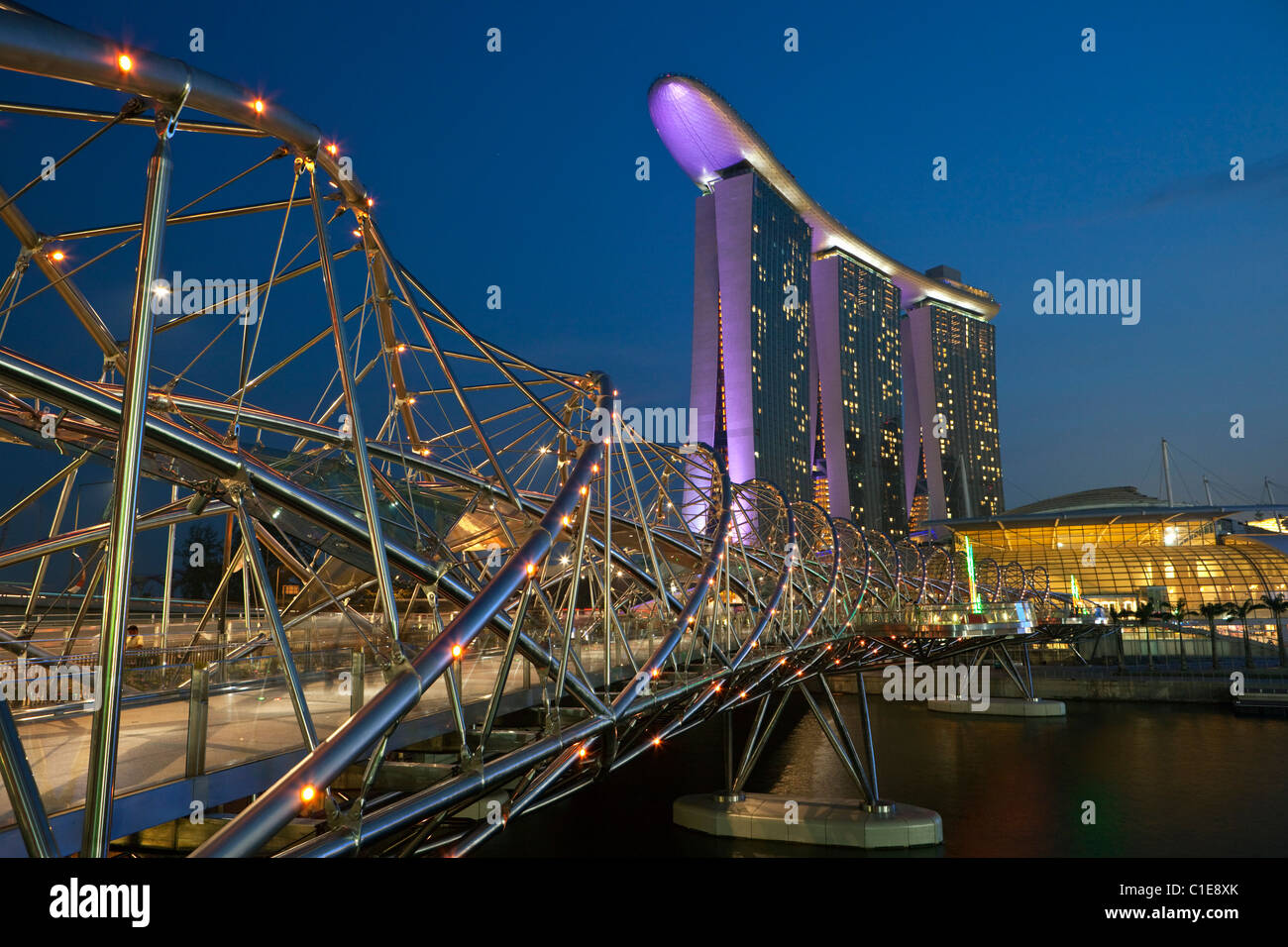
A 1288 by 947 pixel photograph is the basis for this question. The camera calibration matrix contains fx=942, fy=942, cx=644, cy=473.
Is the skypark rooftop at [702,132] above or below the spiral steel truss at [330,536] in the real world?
above

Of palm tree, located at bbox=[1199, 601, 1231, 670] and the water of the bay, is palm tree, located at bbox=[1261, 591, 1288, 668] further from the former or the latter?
the water of the bay

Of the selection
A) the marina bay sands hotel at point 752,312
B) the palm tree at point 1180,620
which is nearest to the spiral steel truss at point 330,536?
the palm tree at point 1180,620

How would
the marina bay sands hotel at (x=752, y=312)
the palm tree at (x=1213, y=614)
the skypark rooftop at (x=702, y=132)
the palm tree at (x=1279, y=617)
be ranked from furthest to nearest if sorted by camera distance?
the skypark rooftop at (x=702, y=132) → the marina bay sands hotel at (x=752, y=312) → the palm tree at (x=1213, y=614) → the palm tree at (x=1279, y=617)

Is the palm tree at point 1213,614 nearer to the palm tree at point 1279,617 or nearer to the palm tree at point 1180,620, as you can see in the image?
the palm tree at point 1180,620

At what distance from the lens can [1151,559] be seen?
10538cm

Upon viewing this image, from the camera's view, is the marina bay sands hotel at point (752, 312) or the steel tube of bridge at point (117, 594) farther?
the marina bay sands hotel at point (752, 312)

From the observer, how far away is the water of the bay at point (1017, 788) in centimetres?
2973

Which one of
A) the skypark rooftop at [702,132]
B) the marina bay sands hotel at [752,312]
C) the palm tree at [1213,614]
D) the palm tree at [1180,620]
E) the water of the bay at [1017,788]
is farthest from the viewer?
the skypark rooftop at [702,132]

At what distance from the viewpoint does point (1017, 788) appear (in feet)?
128

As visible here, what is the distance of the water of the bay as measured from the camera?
29.7 meters

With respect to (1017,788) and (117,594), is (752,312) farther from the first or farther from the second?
(117,594)
